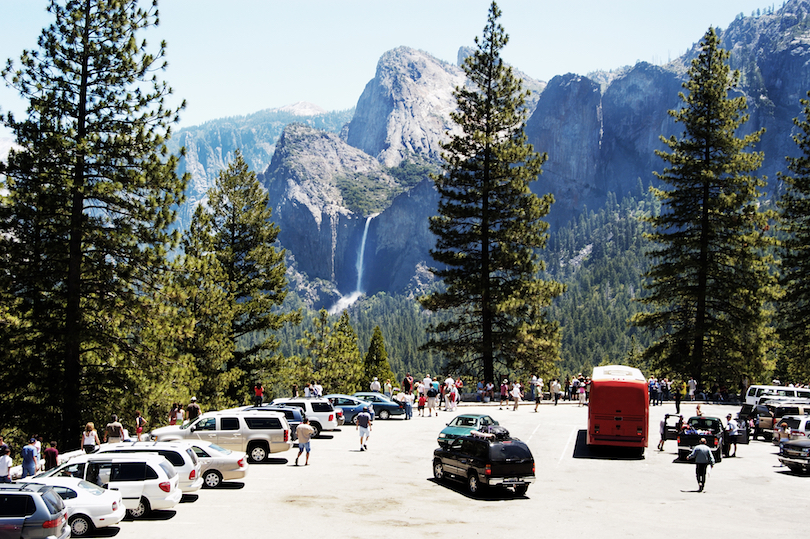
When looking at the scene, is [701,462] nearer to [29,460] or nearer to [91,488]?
[91,488]

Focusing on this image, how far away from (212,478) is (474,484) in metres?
8.16

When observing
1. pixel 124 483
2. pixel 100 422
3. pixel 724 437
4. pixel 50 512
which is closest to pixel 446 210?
pixel 724 437

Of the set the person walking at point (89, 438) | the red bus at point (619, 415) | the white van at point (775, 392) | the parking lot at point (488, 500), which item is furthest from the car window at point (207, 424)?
the white van at point (775, 392)

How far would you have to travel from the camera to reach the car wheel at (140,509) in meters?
18.5

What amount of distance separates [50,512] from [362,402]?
24.4 m

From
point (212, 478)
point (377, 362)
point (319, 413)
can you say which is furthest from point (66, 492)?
point (377, 362)

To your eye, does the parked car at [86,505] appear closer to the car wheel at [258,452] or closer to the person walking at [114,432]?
the person walking at [114,432]

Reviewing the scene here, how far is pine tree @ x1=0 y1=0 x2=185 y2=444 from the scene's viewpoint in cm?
2627

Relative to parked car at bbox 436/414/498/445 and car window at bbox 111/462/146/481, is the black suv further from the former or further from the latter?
car window at bbox 111/462/146/481

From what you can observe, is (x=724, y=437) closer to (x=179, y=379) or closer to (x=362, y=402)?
(x=362, y=402)

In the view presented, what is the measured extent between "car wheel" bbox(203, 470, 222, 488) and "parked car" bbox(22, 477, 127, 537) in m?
5.59

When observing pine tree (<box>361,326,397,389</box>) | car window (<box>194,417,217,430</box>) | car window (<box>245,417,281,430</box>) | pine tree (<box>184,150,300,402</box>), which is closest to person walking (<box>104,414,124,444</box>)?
car window (<box>194,417,217,430</box>)

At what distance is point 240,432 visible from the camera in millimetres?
26828

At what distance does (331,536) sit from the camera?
16.5m
